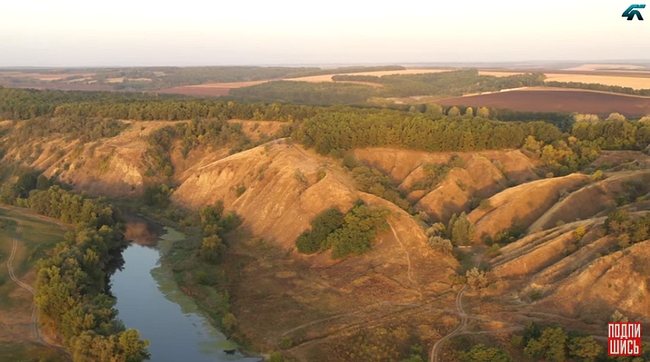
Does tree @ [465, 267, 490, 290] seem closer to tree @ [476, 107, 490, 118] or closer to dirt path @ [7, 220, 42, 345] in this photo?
dirt path @ [7, 220, 42, 345]

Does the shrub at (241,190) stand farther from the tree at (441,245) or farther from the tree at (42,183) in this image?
the tree at (42,183)

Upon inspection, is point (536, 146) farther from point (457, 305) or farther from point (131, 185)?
point (131, 185)

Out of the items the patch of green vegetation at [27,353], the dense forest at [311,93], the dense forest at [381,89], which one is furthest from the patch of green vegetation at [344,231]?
the dense forest at [311,93]

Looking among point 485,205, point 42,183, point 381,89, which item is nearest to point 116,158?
point 42,183

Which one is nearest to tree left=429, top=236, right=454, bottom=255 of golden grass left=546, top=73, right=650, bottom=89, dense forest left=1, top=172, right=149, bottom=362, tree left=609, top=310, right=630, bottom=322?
tree left=609, top=310, right=630, bottom=322

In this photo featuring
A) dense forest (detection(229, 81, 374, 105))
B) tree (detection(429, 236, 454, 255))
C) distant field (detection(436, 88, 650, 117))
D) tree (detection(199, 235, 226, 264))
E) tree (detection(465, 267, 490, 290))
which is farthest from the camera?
dense forest (detection(229, 81, 374, 105))

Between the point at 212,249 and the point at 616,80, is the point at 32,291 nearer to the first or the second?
the point at 212,249
